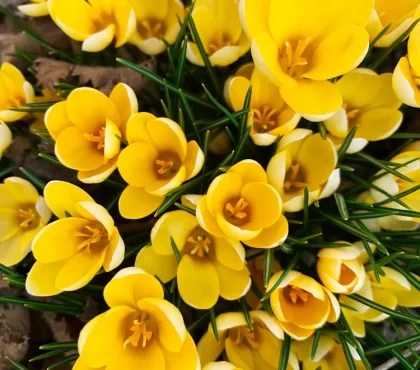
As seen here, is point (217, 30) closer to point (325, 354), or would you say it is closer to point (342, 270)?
point (342, 270)

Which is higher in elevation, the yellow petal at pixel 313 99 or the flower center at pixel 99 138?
the yellow petal at pixel 313 99

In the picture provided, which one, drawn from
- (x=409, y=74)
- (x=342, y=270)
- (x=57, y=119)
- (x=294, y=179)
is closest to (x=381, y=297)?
(x=342, y=270)

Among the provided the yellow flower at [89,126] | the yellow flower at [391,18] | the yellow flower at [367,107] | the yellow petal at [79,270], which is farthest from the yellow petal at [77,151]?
the yellow flower at [391,18]

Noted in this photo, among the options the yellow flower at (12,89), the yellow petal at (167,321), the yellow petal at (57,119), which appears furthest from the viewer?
the yellow flower at (12,89)

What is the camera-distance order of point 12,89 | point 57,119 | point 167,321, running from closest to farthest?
point 167,321 < point 57,119 < point 12,89

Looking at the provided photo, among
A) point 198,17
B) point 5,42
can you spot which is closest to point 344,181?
point 198,17

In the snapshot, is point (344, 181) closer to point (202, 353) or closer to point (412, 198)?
point (412, 198)

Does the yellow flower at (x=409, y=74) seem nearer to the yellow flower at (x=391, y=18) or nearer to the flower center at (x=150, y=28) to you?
the yellow flower at (x=391, y=18)
